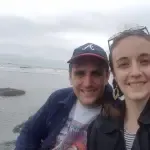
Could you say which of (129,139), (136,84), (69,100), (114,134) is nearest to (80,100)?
(69,100)

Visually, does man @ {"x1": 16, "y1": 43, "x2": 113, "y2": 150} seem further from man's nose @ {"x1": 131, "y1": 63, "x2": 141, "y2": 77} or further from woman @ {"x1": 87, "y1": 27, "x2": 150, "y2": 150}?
man's nose @ {"x1": 131, "y1": 63, "x2": 141, "y2": 77}

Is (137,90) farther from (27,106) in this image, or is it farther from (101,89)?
(27,106)

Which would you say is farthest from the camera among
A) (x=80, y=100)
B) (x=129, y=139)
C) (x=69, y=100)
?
(x=69, y=100)

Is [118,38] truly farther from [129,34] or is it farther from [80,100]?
[80,100]

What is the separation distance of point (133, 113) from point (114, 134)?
1.00 feet

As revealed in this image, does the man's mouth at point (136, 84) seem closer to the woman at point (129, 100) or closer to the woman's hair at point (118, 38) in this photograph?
the woman at point (129, 100)

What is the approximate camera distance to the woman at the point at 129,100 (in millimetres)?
2928

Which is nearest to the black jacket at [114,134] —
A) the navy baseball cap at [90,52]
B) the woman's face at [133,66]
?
the woman's face at [133,66]

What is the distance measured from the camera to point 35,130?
4.40m

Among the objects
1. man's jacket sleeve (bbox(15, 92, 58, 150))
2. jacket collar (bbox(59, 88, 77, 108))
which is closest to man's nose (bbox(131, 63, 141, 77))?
jacket collar (bbox(59, 88, 77, 108))

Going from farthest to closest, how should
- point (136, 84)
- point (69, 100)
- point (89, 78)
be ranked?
point (69, 100) → point (89, 78) → point (136, 84)

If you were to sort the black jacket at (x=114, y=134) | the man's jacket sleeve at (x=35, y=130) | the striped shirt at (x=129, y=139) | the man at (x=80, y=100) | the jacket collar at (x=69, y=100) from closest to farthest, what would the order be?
the black jacket at (x=114, y=134) → the striped shirt at (x=129, y=139) → the man at (x=80, y=100) → the jacket collar at (x=69, y=100) → the man's jacket sleeve at (x=35, y=130)

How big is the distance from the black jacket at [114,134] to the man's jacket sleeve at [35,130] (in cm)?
116

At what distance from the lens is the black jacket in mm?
2896
